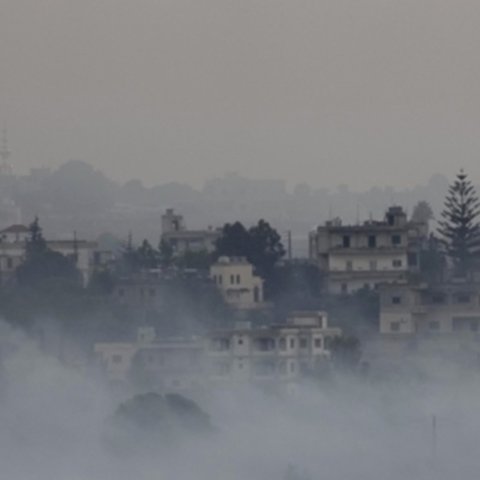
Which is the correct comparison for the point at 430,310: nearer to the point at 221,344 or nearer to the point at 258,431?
the point at 221,344

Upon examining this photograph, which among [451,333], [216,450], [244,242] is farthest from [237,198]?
[216,450]

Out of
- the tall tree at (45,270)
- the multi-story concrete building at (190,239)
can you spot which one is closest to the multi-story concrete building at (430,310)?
the tall tree at (45,270)

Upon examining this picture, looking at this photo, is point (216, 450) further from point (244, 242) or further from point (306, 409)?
point (244, 242)

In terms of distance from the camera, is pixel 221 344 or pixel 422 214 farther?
pixel 422 214

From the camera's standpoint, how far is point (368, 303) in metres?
44.9

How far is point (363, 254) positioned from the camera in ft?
157

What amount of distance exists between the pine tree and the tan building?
81.4 inches

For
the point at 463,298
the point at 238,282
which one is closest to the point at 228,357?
the point at 463,298

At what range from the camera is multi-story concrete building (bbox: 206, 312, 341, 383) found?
40969 millimetres

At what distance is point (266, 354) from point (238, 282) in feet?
17.7

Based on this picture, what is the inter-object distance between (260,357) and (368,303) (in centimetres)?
392

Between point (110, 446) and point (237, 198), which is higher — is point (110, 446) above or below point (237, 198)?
below

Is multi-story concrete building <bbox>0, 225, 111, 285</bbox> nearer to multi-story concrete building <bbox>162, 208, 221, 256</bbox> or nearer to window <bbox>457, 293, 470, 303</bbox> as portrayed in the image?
multi-story concrete building <bbox>162, 208, 221, 256</bbox>

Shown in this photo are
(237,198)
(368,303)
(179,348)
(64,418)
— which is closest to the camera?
(64,418)
